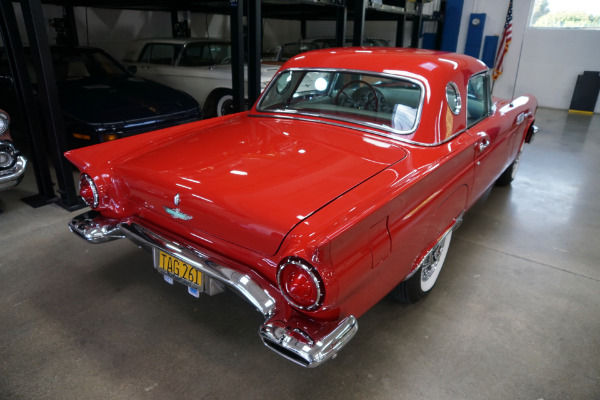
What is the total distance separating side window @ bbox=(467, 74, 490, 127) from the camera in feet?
8.84

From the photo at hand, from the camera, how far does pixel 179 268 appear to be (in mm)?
1817

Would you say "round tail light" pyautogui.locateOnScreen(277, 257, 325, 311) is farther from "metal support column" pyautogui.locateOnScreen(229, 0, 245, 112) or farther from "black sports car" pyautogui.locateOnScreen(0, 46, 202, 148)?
"black sports car" pyautogui.locateOnScreen(0, 46, 202, 148)

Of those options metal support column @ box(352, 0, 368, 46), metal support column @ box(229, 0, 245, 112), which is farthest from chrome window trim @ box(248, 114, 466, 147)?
metal support column @ box(352, 0, 368, 46)

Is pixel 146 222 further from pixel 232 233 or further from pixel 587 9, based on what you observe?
pixel 587 9

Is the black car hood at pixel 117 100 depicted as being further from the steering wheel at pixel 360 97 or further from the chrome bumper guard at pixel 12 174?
the steering wheel at pixel 360 97

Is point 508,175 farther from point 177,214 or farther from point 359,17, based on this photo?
point 177,214

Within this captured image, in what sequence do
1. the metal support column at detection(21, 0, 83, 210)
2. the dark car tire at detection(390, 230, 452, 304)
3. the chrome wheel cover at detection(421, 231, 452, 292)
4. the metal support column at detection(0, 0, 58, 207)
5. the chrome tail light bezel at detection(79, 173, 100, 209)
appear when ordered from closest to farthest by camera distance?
the chrome tail light bezel at detection(79, 173, 100, 209)
the dark car tire at detection(390, 230, 452, 304)
the chrome wheel cover at detection(421, 231, 452, 292)
the metal support column at detection(21, 0, 83, 210)
the metal support column at detection(0, 0, 58, 207)

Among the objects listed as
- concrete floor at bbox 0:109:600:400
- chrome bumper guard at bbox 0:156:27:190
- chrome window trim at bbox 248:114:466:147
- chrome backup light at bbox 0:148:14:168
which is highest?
chrome window trim at bbox 248:114:466:147

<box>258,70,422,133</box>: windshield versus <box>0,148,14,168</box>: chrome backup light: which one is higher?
<box>258,70,422,133</box>: windshield

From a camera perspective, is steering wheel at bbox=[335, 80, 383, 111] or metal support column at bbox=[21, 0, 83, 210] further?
metal support column at bbox=[21, 0, 83, 210]

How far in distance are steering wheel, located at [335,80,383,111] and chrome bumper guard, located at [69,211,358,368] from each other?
53.6 inches

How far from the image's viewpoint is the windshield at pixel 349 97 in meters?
2.29

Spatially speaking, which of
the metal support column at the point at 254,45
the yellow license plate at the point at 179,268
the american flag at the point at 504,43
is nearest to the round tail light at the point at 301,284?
the yellow license plate at the point at 179,268

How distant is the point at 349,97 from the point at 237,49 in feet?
6.04
